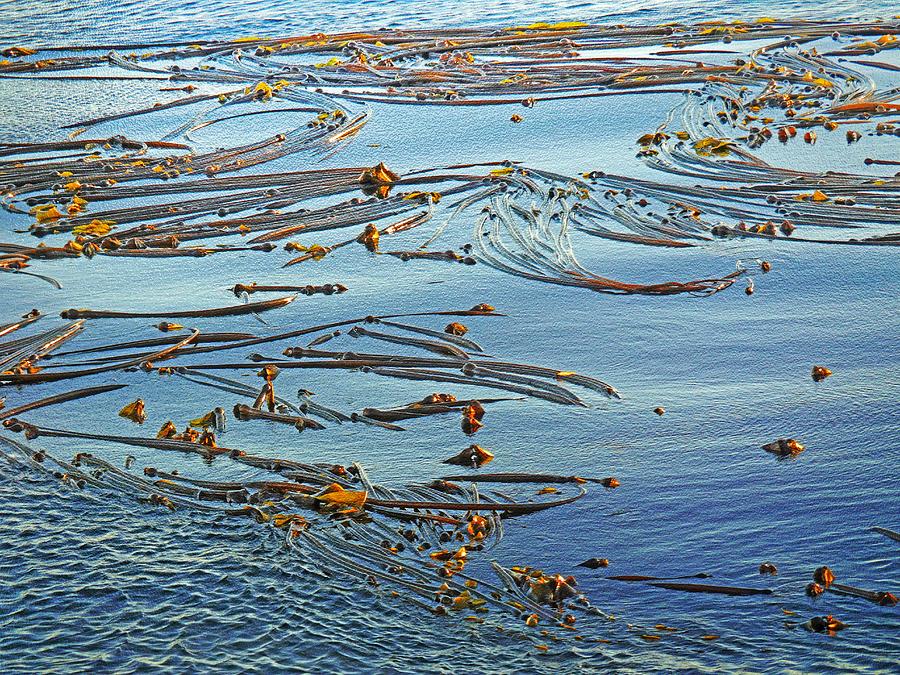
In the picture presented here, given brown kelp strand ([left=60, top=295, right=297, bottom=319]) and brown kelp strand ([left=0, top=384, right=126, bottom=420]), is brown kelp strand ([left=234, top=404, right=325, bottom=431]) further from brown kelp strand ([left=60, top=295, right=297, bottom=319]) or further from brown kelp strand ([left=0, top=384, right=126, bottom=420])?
brown kelp strand ([left=60, top=295, right=297, bottom=319])

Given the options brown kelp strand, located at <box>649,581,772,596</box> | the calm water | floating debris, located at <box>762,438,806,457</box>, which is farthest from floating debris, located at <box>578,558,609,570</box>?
floating debris, located at <box>762,438,806,457</box>

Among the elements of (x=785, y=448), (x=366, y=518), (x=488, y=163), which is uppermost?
(x=488, y=163)

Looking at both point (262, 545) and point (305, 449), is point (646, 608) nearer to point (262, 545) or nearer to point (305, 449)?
point (262, 545)

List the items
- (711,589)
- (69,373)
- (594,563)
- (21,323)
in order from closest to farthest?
(711,589) < (594,563) < (69,373) < (21,323)

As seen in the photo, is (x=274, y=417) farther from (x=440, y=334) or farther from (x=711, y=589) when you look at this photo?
(x=711, y=589)

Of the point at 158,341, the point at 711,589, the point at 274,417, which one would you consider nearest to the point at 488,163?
the point at 158,341

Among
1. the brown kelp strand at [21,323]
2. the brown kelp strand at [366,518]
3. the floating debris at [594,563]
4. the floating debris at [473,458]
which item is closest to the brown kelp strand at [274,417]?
the brown kelp strand at [366,518]
